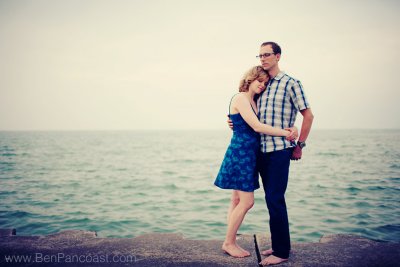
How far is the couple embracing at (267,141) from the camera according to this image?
3100mm

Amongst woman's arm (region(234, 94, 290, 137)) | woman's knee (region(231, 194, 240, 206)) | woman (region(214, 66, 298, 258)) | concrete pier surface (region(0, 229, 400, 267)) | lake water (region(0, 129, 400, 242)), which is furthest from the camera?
lake water (region(0, 129, 400, 242))

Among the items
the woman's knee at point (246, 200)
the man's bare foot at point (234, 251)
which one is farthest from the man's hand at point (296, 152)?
the man's bare foot at point (234, 251)

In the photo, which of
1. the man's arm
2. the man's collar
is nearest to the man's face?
the man's collar

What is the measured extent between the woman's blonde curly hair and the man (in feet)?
0.29

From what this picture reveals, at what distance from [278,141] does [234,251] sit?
131 cm

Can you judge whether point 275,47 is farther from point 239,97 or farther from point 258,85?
point 239,97

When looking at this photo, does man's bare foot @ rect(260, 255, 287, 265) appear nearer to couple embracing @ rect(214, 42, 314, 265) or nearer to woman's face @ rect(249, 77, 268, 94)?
couple embracing @ rect(214, 42, 314, 265)

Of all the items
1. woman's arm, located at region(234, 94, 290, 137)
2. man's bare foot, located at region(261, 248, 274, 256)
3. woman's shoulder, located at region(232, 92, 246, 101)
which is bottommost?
man's bare foot, located at region(261, 248, 274, 256)

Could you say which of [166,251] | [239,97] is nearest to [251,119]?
[239,97]

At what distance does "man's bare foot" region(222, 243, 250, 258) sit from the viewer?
122 inches

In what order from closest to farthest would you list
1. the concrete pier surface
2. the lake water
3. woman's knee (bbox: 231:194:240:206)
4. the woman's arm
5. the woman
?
the concrete pier surface, the woman's arm, the woman, woman's knee (bbox: 231:194:240:206), the lake water

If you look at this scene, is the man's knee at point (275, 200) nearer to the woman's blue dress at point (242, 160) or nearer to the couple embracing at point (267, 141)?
the couple embracing at point (267, 141)

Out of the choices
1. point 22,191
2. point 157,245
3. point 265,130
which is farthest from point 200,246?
Answer: point 22,191

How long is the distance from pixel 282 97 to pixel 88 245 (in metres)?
2.85
